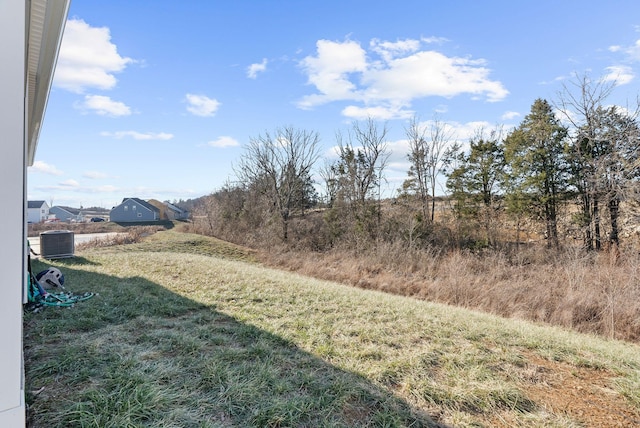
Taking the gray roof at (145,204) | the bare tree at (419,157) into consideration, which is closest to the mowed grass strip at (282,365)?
the bare tree at (419,157)

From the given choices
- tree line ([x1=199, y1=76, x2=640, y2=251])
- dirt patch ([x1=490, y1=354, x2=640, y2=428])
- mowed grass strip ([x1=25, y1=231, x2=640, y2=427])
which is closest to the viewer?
mowed grass strip ([x1=25, y1=231, x2=640, y2=427])

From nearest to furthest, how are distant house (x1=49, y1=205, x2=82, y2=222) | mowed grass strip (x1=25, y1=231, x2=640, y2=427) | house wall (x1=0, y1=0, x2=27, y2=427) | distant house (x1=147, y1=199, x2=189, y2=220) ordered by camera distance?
house wall (x1=0, y1=0, x2=27, y2=427) → mowed grass strip (x1=25, y1=231, x2=640, y2=427) → distant house (x1=147, y1=199, x2=189, y2=220) → distant house (x1=49, y1=205, x2=82, y2=222)

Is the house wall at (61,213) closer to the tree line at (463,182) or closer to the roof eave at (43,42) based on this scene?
the tree line at (463,182)

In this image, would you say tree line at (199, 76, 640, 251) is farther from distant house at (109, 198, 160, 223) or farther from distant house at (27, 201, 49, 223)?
distant house at (27, 201, 49, 223)

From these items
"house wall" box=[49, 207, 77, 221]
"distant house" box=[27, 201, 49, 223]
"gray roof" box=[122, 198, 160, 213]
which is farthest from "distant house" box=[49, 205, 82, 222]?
"gray roof" box=[122, 198, 160, 213]

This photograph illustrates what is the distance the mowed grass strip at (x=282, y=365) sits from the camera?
183cm

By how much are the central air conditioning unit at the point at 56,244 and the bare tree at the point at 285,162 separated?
10.3 meters

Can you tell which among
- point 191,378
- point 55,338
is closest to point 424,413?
point 191,378

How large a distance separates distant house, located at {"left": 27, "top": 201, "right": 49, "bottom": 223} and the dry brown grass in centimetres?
3455

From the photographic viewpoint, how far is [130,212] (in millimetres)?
34562

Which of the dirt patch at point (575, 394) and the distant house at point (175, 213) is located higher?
the distant house at point (175, 213)

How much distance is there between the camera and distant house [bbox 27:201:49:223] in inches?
1234

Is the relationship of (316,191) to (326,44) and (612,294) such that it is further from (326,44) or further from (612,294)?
(612,294)

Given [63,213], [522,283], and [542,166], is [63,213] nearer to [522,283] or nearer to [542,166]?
[522,283]
